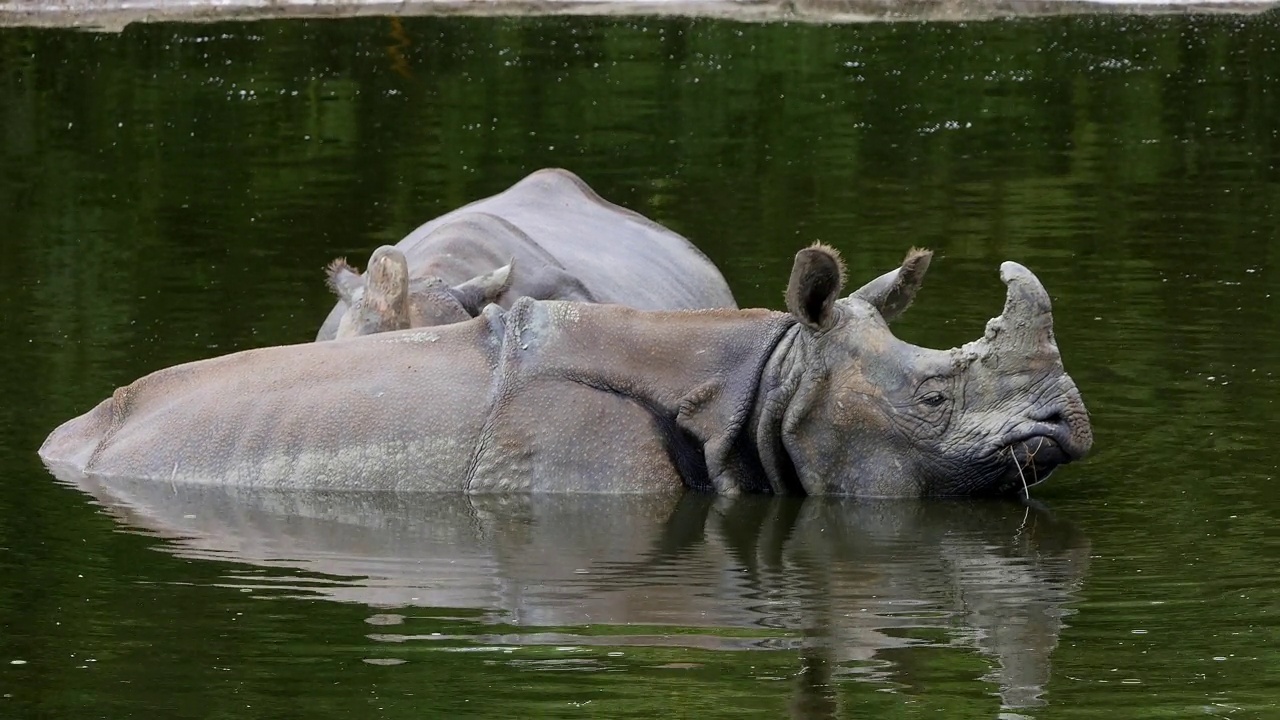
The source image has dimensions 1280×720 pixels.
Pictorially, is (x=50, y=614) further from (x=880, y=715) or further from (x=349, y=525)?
(x=880, y=715)

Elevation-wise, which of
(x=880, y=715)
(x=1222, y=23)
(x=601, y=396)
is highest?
(x=1222, y=23)

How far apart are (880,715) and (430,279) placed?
5.05 m

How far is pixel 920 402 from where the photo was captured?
9.38 meters

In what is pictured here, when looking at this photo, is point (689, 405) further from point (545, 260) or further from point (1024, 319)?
point (545, 260)

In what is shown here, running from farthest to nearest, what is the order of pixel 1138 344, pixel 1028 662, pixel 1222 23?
pixel 1222 23, pixel 1138 344, pixel 1028 662

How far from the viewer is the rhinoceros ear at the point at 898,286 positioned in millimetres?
9711

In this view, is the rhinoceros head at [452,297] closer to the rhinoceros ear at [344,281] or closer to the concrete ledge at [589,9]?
the rhinoceros ear at [344,281]

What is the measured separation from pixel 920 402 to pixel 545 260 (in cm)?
307

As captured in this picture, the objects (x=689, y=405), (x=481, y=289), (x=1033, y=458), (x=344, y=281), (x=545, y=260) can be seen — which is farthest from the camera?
(x=545, y=260)

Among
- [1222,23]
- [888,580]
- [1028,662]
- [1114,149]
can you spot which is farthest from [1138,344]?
[1222,23]

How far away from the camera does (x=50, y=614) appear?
7.96 m

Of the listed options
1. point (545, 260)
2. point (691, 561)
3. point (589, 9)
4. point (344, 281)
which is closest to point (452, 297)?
point (344, 281)

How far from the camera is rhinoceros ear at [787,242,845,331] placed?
9.23 meters

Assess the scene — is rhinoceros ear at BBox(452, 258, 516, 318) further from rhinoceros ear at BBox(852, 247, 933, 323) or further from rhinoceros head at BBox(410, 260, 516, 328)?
rhinoceros ear at BBox(852, 247, 933, 323)
